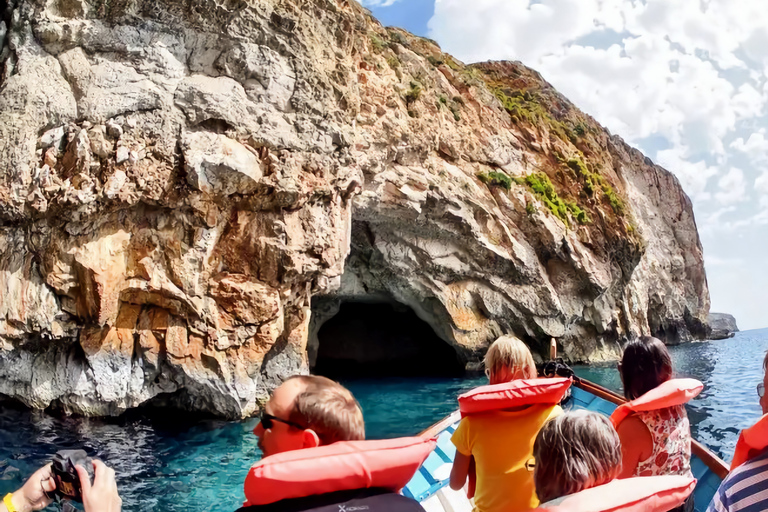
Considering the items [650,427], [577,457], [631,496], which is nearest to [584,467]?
[577,457]

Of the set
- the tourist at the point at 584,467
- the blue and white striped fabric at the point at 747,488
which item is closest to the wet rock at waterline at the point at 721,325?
the blue and white striped fabric at the point at 747,488

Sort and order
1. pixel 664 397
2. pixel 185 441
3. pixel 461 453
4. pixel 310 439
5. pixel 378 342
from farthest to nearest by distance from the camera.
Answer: pixel 378 342, pixel 185 441, pixel 461 453, pixel 664 397, pixel 310 439

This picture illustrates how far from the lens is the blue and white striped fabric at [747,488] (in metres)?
2.06

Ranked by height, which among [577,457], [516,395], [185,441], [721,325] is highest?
[516,395]

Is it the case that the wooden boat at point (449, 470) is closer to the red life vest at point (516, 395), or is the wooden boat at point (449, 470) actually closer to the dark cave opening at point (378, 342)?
the red life vest at point (516, 395)

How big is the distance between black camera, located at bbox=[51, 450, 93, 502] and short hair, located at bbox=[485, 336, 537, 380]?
2.36 m

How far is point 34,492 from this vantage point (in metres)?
1.94

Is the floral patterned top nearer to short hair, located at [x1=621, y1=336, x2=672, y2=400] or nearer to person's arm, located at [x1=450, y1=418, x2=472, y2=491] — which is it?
short hair, located at [x1=621, y1=336, x2=672, y2=400]

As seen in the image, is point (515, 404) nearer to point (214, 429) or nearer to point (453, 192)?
point (214, 429)

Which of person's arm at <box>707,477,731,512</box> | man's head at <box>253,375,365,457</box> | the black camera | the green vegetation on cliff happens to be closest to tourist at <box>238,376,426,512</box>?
man's head at <box>253,375,365,457</box>

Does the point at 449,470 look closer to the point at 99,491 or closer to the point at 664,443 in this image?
the point at 664,443

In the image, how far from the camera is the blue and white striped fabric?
2.06 metres

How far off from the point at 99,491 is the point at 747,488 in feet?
7.88

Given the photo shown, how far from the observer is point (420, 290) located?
20047 mm
